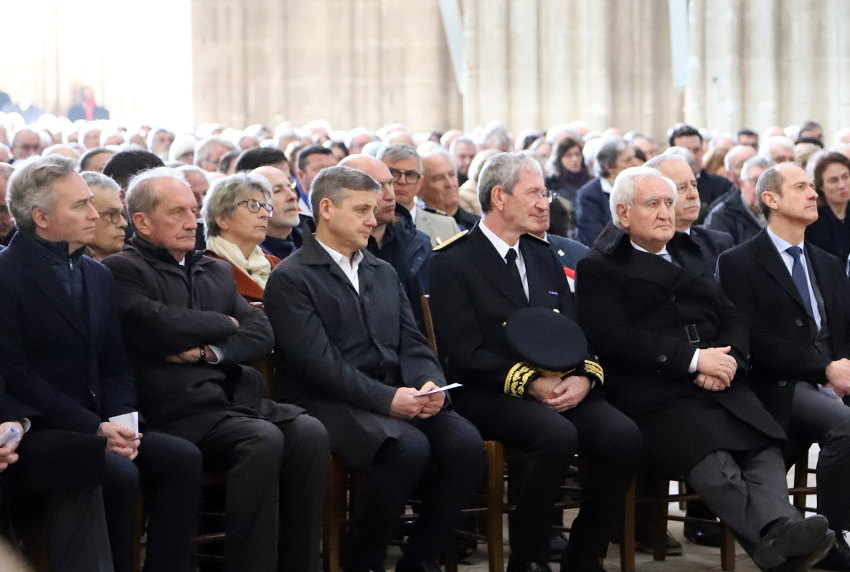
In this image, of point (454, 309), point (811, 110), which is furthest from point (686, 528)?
point (811, 110)

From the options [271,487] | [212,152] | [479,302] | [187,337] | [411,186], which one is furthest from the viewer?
[212,152]

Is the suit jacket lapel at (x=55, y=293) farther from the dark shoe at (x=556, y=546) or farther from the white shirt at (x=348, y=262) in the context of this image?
the dark shoe at (x=556, y=546)

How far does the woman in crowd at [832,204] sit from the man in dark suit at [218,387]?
430 centimetres

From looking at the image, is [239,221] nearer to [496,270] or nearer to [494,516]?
[496,270]

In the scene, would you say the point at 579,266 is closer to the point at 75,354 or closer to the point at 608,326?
the point at 608,326

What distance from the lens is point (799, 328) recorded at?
20.6ft

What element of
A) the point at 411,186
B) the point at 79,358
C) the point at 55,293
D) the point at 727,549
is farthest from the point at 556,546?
the point at 55,293

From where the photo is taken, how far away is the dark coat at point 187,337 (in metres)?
5.24

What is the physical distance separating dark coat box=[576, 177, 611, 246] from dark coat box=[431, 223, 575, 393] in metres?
3.55

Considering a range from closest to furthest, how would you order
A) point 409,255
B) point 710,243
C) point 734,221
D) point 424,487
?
point 424,487
point 710,243
point 409,255
point 734,221

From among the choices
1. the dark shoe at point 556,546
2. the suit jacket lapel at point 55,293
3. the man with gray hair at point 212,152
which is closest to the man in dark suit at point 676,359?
the dark shoe at point 556,546

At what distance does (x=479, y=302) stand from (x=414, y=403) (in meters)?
0.60

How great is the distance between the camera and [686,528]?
6.66m

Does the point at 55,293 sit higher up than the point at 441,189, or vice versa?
the point at 441,189
